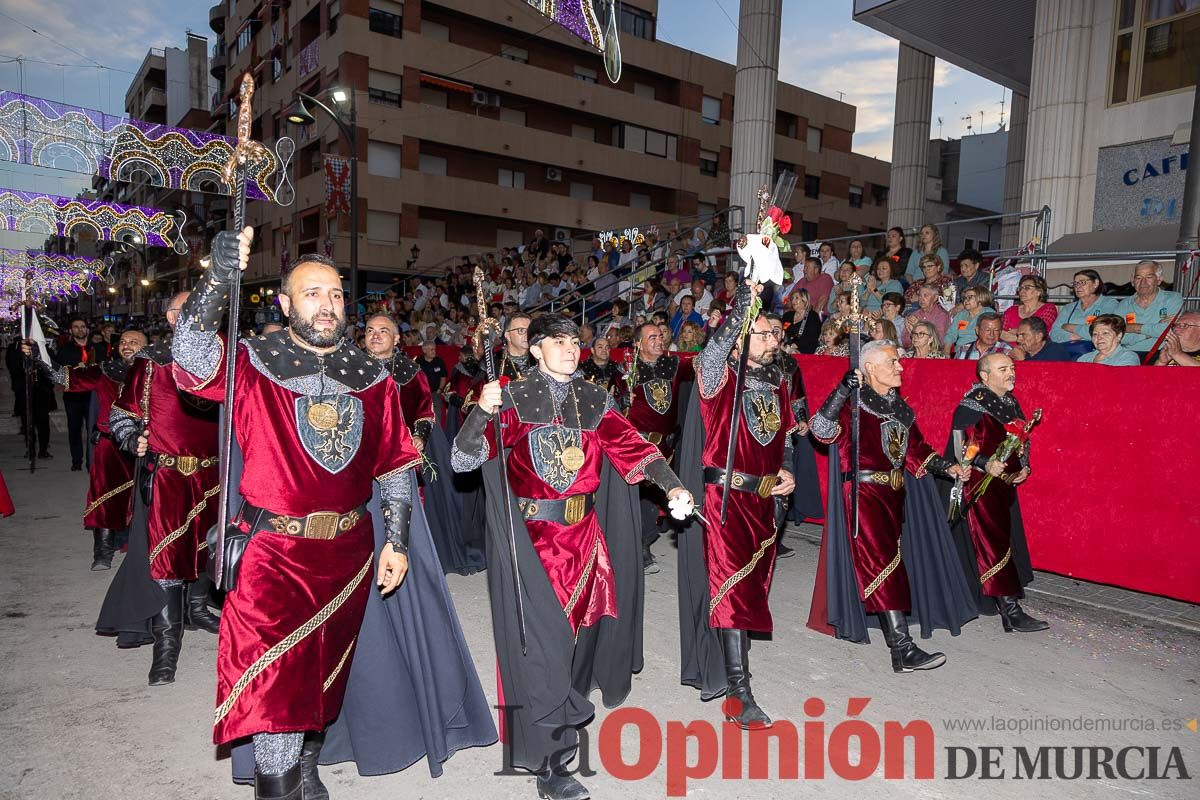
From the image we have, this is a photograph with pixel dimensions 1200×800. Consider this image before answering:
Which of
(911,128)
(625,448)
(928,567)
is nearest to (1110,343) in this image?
(928,567)

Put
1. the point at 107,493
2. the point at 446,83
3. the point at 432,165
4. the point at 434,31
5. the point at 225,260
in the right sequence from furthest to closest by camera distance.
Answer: the point at 432,165
the point at 434,31
the point at 446,83
the point at 107,493
the point at 225,260

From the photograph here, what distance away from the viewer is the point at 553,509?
353cm

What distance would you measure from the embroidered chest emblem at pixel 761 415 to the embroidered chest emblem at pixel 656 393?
137 inches

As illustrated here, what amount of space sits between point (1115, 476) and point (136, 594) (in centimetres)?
716

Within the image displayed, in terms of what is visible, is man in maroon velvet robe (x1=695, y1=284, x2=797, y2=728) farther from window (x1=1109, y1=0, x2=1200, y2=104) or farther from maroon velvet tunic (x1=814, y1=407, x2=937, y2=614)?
window (x1=1109, y1=0, x2=1200, y2=104)

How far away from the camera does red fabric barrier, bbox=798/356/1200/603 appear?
5.64 meters

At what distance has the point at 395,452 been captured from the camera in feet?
10.3

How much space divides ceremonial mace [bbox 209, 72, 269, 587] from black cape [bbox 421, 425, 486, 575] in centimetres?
377

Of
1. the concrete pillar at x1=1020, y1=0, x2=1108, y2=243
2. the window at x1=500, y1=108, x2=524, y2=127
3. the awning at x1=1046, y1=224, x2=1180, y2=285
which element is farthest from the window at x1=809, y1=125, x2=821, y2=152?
the awning at x1=1046, y1=224, x2=1180, y2=285

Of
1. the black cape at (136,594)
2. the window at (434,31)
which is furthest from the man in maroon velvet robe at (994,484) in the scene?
the window at (434,31)

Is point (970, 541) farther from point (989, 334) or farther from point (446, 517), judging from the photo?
point (446, 517)

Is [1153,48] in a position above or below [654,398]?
above

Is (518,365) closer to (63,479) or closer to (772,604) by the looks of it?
(772,604)

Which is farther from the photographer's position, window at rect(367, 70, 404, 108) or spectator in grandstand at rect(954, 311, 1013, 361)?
window at rect(367, 70, 404, 108)
